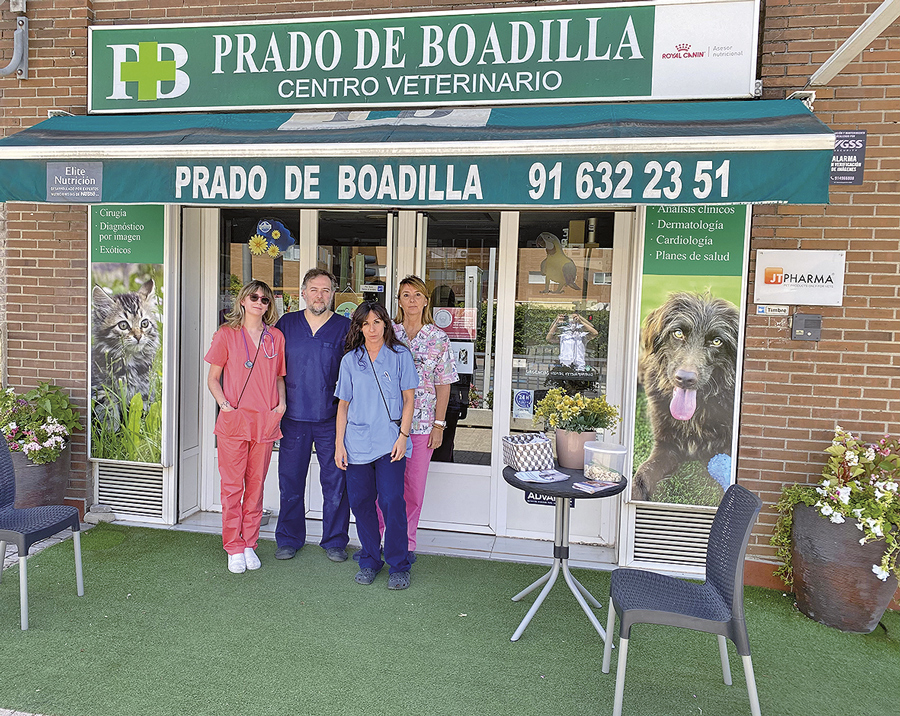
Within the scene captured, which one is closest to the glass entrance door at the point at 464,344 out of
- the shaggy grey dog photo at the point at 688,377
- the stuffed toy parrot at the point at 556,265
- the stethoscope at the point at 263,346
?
the stuffed toy parrot at the point at 556,265

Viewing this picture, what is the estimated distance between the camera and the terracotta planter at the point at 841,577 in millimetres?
3814

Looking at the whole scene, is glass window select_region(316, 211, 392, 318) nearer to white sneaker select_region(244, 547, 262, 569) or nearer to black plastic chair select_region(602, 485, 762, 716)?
white sneaker select_region(244, 547, 262, 569)

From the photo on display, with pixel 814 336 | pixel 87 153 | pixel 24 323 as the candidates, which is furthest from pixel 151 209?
pixel 814 336

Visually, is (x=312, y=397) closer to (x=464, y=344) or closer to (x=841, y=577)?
(x=464, y=344)

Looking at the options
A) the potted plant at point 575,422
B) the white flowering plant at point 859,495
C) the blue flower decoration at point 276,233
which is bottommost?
the white flowering plant at point 859,495

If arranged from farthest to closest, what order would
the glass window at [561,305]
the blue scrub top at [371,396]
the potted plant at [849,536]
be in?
the glass window at [561,305]
the blue scrub top at [371,396]
the potted plant at [849,536]

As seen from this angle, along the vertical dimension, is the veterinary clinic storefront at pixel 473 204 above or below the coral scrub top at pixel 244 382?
above

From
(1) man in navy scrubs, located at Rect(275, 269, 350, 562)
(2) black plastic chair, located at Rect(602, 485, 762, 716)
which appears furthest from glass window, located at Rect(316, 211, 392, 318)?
(2) black plastic chair, located at Rect(602, 485, 762, 716)

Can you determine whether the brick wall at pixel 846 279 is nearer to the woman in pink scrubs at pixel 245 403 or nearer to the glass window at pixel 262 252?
the woman in pink scrubs at pixel 245 403

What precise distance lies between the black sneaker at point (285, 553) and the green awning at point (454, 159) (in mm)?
2372

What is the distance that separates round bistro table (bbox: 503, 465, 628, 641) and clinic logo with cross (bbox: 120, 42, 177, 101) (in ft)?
12.9

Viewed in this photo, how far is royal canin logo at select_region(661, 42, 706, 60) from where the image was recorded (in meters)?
4.41

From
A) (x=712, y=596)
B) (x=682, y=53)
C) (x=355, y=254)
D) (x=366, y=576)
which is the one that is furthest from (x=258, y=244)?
(x=712, y=596)

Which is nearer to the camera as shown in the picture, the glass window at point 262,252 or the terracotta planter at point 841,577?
the terracotta planter at point 841,577
